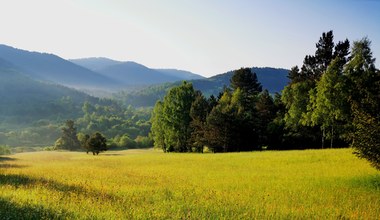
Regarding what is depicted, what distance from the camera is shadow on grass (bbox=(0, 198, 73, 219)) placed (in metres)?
9.33

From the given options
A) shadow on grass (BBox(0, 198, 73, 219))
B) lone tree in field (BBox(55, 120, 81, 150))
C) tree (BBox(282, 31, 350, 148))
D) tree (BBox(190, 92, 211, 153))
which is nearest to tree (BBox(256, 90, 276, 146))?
tree (BBox(282, 31, 350, 148))

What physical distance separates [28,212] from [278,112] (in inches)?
2759

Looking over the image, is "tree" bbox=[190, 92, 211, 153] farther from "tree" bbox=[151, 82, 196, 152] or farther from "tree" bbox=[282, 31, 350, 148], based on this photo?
"tree" bbox=[282, 31, 350, 148]

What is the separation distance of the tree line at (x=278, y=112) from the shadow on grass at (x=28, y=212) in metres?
48.7

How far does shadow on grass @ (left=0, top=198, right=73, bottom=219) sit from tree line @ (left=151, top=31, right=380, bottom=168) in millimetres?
48745

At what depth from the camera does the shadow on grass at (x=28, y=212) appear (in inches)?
367

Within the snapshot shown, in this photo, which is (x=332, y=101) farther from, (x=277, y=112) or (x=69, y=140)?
(x=69, y=140)

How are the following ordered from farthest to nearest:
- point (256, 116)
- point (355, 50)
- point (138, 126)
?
point (138, 126) → point (256, 116) → point (355, 50)

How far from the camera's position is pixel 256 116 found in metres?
76.6

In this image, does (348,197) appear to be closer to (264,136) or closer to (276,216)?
(276,216)

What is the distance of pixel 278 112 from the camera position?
247 feet

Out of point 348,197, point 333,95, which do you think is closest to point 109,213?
point 348,197

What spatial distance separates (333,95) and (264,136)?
23910 mm

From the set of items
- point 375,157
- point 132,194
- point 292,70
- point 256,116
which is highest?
point 292,70
